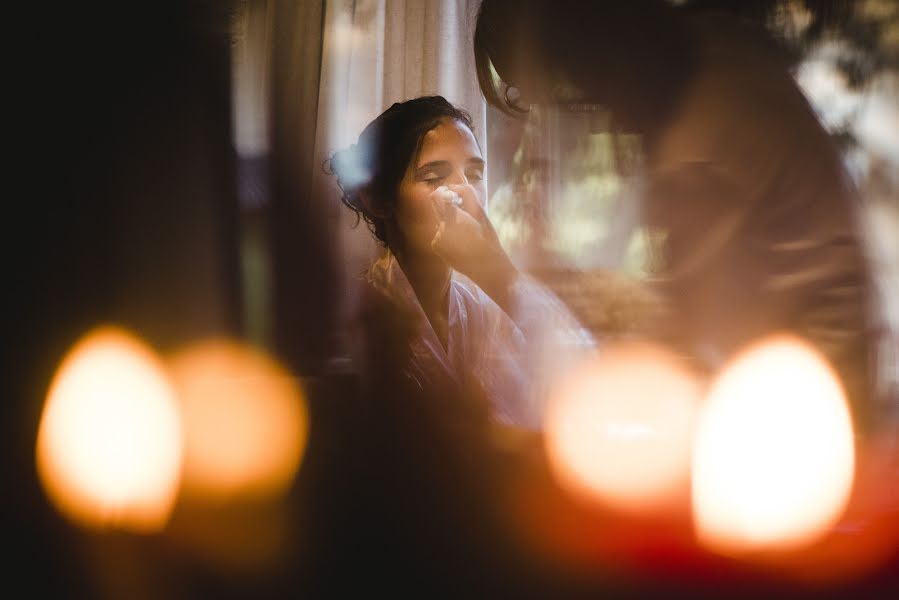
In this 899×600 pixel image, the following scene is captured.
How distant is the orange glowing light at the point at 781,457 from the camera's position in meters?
0.85

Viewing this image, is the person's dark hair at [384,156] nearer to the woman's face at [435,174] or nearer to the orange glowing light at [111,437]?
the woman's face at [435,174]

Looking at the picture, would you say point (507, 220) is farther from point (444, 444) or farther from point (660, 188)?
point (444, 444)

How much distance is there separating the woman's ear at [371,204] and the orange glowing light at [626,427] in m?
0.41

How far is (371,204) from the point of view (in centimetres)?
99

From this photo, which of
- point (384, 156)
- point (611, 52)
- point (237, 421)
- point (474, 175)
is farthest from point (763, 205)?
point (237, 421)

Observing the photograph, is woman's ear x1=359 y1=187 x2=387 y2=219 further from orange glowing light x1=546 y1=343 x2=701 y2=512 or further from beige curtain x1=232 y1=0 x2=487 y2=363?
orange glowing light x1=546 y1=343 x2=701 y2=512

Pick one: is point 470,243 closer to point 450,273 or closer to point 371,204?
point 450,273

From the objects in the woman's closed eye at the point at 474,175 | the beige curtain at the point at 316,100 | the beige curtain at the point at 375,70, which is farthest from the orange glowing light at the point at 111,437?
the woman's closed eye at the point at 474,175

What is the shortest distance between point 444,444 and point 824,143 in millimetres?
709

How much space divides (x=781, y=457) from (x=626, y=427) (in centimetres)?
21

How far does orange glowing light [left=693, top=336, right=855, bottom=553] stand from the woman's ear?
58 centimetres

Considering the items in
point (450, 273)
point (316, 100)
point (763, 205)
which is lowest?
point (450, 273)

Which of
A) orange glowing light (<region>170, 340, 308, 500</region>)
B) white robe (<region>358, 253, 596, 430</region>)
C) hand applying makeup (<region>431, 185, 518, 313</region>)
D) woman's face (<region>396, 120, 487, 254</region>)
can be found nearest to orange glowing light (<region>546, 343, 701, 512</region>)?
white robe (<region>358, 253, 596, 430</region>)

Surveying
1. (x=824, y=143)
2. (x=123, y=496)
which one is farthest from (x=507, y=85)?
(x=123, y=496)
